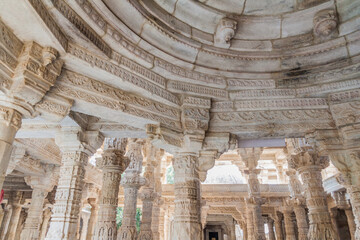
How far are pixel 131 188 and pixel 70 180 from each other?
11.5 feet

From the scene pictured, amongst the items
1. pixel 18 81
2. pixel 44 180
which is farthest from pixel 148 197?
pixel 18 81

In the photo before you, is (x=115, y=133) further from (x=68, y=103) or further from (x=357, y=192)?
(x=357, y=192)

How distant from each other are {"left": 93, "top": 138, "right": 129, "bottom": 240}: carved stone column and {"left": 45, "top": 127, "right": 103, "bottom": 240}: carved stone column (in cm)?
135

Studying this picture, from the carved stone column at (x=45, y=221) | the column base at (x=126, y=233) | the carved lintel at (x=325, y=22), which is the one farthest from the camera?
the carved stone column at (x=45, y=221)

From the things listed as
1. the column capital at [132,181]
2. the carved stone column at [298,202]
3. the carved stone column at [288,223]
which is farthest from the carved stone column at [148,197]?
the carved stone column at [288,223]

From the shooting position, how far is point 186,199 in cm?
431

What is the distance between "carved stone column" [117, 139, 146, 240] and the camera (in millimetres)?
7125

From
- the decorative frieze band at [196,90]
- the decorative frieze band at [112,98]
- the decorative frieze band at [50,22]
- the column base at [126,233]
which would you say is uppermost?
the decorative frieze band at [196,90]

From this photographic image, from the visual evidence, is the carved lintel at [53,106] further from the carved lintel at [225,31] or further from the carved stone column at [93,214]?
the carved stone column at [93,214]

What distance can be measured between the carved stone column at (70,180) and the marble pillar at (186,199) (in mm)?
1776

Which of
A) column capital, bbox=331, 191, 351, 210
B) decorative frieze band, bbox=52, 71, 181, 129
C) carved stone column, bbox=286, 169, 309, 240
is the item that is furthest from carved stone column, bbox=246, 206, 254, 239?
decorative frieze band, bbox=52, 71, 181, 129

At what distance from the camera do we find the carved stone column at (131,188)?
23.4 feet

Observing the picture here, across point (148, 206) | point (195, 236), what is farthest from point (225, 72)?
point (148, 206)

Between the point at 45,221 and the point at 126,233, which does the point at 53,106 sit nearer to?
the point at 126,233
